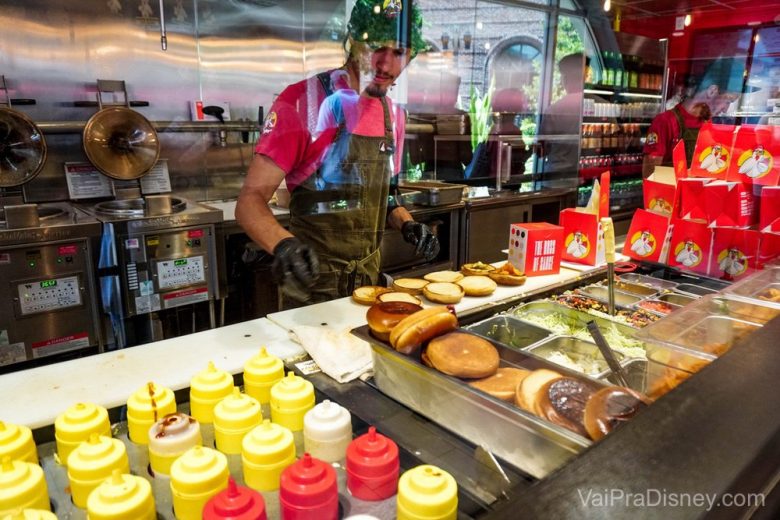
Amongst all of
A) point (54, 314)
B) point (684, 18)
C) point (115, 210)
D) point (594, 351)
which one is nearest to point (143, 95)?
point (115, 210)

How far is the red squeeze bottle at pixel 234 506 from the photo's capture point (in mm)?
698

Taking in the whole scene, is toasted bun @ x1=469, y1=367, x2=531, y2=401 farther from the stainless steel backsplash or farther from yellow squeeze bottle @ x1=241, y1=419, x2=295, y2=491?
the stainless steel backsplash

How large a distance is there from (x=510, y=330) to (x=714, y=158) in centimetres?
115

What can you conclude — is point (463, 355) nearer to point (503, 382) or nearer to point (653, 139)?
point (503, 382)

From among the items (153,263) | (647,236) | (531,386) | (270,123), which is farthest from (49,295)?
(647,236)

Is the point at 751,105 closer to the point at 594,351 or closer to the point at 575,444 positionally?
the point at 594,351

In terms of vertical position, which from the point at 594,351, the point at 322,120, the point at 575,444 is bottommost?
the point at 594,351

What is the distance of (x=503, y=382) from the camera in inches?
38.9

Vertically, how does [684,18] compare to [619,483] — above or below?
above

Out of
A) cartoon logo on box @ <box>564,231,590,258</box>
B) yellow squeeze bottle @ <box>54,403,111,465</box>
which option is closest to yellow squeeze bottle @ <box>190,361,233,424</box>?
yellow squeeze bottle @ <box>54,403,111,465</box>

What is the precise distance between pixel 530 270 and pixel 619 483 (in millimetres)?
1523

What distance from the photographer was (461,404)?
3.18 feet

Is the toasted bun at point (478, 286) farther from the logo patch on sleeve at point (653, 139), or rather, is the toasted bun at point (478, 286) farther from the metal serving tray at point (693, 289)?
the logo patch on sleeve at point (653, 139)

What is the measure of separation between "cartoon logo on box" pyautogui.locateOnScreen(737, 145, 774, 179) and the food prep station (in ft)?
1.96
